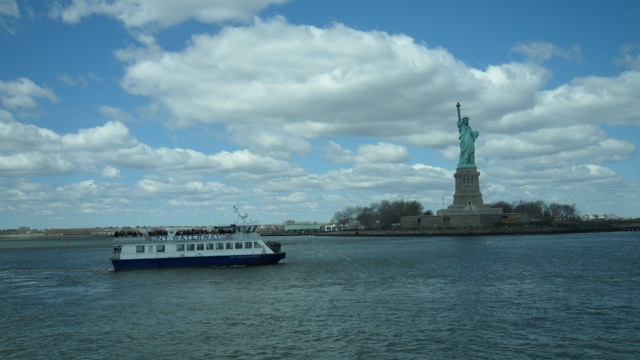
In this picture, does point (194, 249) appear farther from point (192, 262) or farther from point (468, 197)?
point (468, 197)

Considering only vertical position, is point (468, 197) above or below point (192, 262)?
above

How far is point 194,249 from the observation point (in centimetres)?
6038

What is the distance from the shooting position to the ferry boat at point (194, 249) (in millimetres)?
59781

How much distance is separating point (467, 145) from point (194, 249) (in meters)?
92.2

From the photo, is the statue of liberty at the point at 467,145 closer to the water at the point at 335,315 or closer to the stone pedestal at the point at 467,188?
the stone pedestal at the point at 467,188

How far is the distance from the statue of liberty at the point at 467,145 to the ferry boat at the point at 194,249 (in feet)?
286

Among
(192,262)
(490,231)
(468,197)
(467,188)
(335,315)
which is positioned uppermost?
(467,188)

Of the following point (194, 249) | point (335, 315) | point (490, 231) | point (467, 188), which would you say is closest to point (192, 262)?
point (194, 249)

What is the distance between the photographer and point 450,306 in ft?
109

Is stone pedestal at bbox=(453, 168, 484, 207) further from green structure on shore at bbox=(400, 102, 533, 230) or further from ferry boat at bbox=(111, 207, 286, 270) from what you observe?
ferry boat at bbox=(111, 207, 286, 270)

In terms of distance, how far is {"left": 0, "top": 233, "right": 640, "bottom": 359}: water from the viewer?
24391 millimetres

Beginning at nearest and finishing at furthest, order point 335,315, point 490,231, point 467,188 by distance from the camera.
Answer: point 335,315, point 490,231, point 467,188

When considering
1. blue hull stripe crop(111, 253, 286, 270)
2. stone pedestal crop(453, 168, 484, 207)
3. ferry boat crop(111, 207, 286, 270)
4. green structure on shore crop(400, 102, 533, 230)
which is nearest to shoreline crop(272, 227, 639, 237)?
green structure on shore crop(400, 102, 533, 230)

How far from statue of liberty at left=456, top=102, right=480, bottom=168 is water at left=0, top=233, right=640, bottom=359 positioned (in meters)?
85.6
